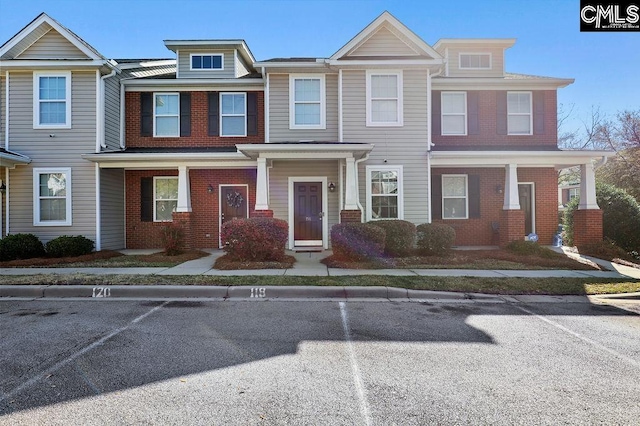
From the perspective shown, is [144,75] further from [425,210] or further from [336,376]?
[336,376]

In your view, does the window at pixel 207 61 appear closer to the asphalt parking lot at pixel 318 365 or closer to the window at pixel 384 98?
the window at pixel 384 98

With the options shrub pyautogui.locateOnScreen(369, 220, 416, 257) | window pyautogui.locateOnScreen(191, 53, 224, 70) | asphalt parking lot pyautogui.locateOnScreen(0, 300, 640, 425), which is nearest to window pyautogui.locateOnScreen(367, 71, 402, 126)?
shrub pyautogui.locateOnScreen(369, 220, 416, 257)

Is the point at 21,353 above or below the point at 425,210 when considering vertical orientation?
below

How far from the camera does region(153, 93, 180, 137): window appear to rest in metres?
13.2

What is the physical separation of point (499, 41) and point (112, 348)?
52.2 ft

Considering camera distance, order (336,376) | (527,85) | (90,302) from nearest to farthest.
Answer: (336,376), (90,302), (527,85)

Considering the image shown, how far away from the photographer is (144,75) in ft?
44.7

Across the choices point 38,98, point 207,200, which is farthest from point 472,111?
point 38,98

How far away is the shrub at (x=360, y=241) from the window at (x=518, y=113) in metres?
7.78

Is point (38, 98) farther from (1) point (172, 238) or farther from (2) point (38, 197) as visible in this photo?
(1) point (172, 238)

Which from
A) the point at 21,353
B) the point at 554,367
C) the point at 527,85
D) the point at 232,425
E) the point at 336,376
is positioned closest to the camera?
the point at 232,425

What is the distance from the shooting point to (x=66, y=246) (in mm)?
10758

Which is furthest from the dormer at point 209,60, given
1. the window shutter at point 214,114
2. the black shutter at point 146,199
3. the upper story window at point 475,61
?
the upper story window at point 475,61

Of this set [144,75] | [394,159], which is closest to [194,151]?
[144,75]
